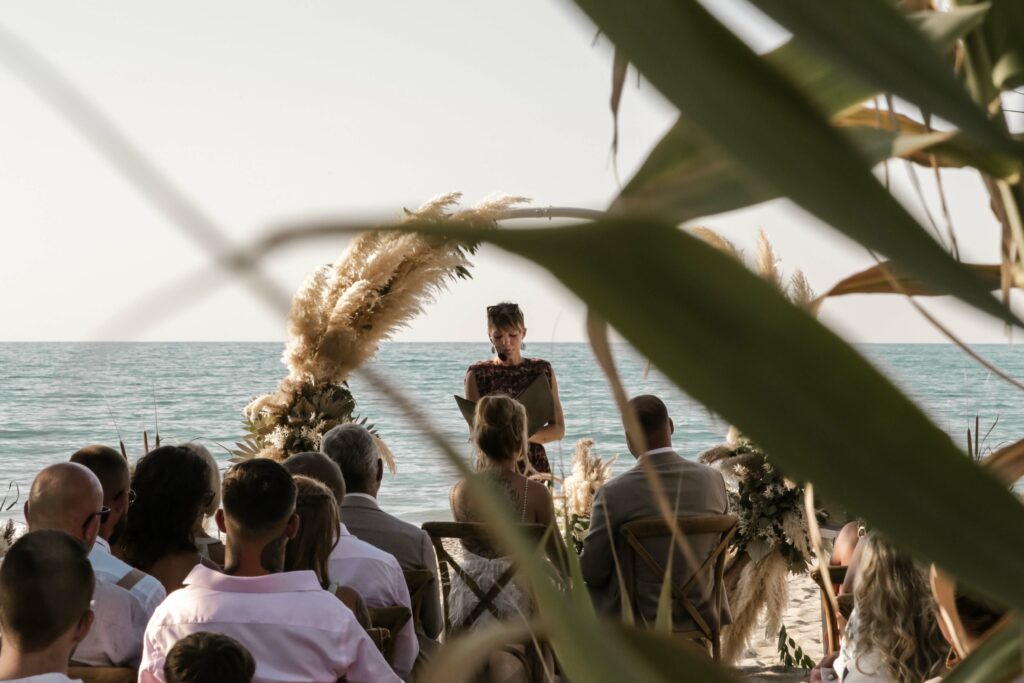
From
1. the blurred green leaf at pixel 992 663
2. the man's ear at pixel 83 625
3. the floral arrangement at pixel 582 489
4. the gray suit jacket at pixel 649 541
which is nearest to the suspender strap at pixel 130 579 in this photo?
the man's ear at pixel 83 625

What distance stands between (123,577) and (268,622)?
54cm

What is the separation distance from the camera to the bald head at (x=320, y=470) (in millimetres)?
3557

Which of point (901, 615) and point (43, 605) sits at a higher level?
point (43, 605)

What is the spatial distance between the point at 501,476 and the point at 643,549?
0.59 metres

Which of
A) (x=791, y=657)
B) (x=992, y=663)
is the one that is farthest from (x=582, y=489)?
(x=992, y=663)

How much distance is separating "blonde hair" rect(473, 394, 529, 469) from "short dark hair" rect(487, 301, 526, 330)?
1698 mm

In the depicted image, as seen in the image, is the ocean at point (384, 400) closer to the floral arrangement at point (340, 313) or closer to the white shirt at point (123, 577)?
the floral arrangement at point (340, 313)

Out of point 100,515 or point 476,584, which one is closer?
point 100,515

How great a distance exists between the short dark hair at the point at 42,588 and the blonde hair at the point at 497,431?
6.91 feet

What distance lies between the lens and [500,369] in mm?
6227

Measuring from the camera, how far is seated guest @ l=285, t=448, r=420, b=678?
3.43 m

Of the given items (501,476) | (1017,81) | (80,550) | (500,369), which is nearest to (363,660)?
(80,550)

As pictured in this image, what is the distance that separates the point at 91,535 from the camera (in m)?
2.93

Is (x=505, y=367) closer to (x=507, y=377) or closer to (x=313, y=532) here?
(x=507, y=377)
